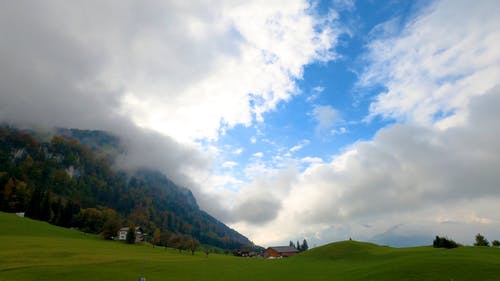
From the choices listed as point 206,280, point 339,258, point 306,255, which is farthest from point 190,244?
point 206,280

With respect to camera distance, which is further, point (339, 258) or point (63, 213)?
point (63, 213)

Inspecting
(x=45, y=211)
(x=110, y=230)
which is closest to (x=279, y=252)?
(x=110, y=230)

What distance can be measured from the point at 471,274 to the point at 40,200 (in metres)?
186

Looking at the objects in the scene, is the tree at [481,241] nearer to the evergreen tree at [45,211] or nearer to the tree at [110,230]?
the tree at [110,230]

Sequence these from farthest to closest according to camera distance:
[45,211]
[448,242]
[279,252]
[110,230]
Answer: [279,252]
[45,211]
[110,230]
[448,242]

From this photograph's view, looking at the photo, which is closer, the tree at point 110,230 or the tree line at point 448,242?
the tree line at point 448,242

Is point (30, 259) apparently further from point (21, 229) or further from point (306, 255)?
point (306, 255)

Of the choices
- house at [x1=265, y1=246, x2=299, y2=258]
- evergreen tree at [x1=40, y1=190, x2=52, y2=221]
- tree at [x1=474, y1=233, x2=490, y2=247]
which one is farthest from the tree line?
evergreen tree at [x1=40, y1=190, x2=52, y2=221]

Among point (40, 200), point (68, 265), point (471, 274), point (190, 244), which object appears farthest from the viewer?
point (40, 200)

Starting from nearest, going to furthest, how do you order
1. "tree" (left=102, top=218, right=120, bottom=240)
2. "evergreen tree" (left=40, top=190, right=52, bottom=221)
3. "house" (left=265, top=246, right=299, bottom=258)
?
"tree" (left=102, top=218, right=120, bottom=240) < "evergreen tree" (left=40, top=190, right=52, bottom=221) < "house" (left=265, top=246, right=299, bottom=258)

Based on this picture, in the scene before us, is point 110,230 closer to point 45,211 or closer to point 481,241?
point 45,211

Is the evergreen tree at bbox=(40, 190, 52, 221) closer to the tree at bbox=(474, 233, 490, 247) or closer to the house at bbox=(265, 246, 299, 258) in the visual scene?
the house at bbox=(265, 246, 299, 258)

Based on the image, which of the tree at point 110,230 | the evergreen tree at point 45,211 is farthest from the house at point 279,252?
the evergreen tree at point 45,211

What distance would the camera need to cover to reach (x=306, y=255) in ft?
348
